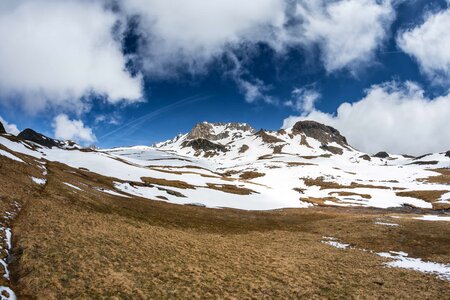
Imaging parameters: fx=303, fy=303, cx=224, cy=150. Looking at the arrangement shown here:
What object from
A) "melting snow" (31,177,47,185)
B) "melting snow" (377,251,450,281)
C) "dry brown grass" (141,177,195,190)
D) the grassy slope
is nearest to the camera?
the grassy slope

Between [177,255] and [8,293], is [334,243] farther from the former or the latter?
[8,293]

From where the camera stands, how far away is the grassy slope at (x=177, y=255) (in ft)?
56.7

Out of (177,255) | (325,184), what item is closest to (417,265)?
(177,255)

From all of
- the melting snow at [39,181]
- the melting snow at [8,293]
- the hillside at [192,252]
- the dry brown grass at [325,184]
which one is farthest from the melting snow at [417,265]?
the dry brown grass at [325,184]

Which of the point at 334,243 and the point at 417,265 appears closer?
the point at 417,265

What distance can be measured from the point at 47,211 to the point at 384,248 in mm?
34788

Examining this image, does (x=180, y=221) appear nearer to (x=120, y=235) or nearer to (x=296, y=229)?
(x=120, y=235)

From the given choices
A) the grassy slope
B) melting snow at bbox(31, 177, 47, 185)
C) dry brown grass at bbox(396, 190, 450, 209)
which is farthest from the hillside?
dry brown grass at bbox(396, 190, 450, 209)

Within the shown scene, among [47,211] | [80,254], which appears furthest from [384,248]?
[47,211]

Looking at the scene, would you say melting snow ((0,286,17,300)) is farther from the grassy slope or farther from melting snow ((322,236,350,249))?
melting snow ((322,236,350,249))

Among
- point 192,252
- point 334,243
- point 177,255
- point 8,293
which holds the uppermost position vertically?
point 334,243

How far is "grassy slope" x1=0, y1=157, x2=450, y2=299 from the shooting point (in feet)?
56.7

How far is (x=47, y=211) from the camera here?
28.6m

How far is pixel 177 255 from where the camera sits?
24.6m
